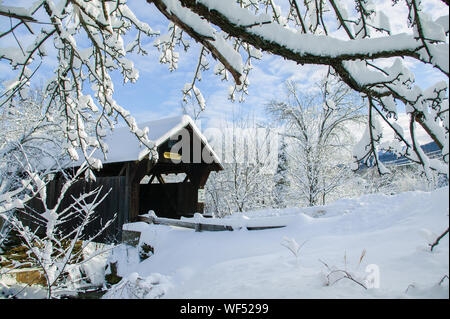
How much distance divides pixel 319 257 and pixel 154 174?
34.5 feet

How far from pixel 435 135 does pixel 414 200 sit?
145 inches

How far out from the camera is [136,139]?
9625mm

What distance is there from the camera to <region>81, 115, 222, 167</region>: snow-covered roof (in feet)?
28.6

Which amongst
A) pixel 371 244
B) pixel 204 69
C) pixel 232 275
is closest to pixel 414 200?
pixel 371 244

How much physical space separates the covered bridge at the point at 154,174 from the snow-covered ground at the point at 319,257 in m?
2.36

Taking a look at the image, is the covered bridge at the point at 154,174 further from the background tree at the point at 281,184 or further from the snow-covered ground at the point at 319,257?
the background tree at the point at 281,184

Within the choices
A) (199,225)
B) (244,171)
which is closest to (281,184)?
(244,171)

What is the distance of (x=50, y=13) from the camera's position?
2906 mm

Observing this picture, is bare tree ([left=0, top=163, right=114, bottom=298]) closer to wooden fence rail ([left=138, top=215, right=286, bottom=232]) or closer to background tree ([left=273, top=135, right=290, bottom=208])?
wooden fence rail ([left=138, top=215, right=286, bottom=232])

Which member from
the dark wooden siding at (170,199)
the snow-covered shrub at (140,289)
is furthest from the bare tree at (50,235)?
the dark wooden siding at (170,199)

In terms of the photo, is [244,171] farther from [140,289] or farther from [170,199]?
[140,289]

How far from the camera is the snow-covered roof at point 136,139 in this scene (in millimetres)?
8719
